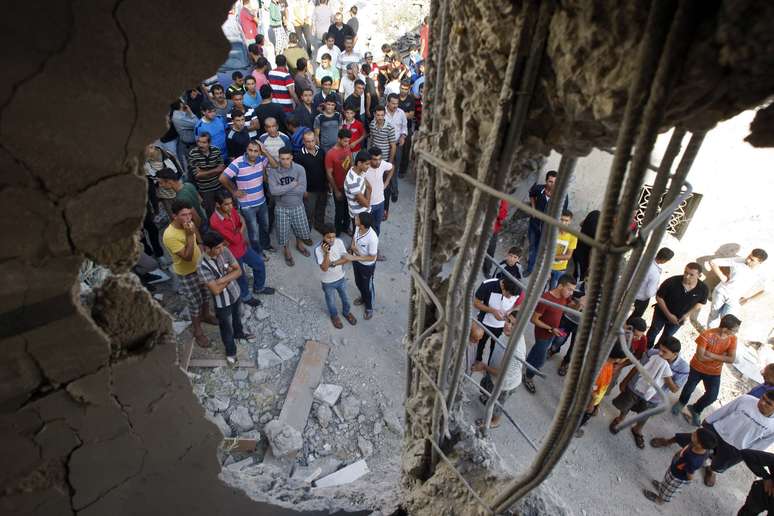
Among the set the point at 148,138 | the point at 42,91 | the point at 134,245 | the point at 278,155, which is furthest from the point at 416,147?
the point at 278,155

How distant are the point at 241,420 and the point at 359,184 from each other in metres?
2.97

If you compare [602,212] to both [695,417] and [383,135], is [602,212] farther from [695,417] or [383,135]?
[383,135]

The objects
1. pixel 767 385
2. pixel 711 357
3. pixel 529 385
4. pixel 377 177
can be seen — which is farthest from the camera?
pixel 377 177

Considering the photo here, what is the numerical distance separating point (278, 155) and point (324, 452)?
3.46 metres

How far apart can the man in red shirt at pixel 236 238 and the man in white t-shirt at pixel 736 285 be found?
221 inches

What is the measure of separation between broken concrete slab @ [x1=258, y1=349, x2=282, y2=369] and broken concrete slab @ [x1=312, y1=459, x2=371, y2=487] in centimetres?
135

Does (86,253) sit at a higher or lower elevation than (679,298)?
higher

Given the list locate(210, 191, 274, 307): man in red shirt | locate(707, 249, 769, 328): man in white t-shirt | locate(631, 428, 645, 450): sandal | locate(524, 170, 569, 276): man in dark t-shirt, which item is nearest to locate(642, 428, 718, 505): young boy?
locate(631, 428, 645, 450): sandal

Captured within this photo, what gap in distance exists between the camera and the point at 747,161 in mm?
5863

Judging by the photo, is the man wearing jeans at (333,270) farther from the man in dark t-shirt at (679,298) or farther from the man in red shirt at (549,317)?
the man in dark t-shirt at (679,298)

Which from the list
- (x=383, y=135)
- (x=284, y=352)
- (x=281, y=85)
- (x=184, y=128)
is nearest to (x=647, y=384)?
(x=284, y=352)

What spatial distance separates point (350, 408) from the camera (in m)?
4.64

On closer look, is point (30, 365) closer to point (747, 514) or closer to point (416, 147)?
point (416, 147)

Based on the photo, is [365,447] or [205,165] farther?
[205,165]
